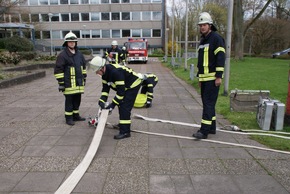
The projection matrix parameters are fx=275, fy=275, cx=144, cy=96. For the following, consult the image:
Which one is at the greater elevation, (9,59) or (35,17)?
(35,17)

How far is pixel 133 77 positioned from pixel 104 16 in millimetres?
45084

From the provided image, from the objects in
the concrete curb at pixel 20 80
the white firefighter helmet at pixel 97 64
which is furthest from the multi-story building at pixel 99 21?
the white firefighter helmet at pixel 97 64

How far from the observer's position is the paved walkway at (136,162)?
11.0ft

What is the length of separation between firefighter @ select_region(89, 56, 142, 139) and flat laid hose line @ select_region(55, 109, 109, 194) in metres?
0.29

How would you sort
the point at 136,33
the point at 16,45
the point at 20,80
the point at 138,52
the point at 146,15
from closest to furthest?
1. the point at 20,80
2. the point at 16,45
3. the point at 138,52
4. the point at 146,15
5. the point at 136,33

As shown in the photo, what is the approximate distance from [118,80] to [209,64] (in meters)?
1.66

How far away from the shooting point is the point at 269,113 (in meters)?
5.31

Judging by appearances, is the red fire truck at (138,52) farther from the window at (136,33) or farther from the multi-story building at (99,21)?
the window at (136,33)

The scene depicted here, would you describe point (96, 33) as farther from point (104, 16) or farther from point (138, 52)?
point (138, 52)

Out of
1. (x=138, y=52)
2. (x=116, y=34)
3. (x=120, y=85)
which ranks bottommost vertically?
(x=120, y=85)

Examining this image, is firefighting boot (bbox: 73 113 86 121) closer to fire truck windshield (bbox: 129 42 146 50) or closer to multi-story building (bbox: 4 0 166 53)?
fire truck windshield (bbox: 129 42 146 50)

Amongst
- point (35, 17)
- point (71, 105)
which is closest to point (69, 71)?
point (71, 105)

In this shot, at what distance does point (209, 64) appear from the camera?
4934 millimetres

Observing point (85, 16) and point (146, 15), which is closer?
point (146, 15)
